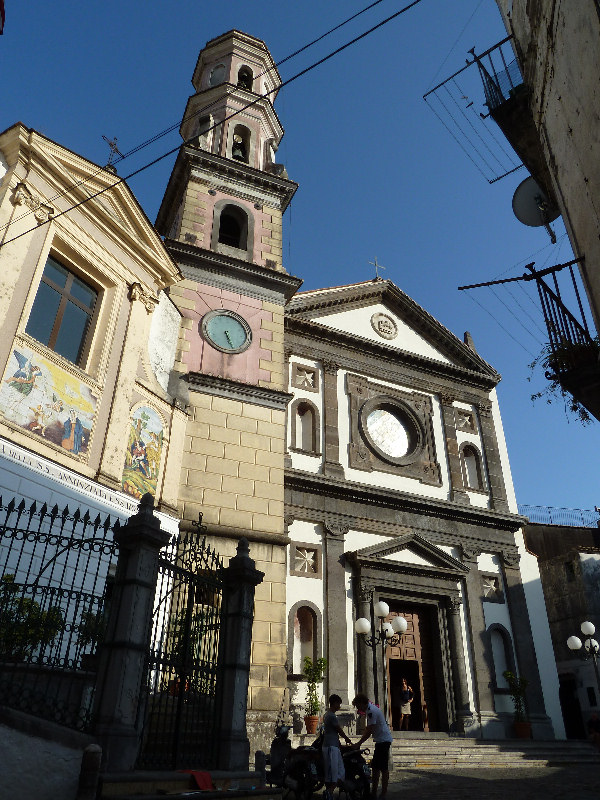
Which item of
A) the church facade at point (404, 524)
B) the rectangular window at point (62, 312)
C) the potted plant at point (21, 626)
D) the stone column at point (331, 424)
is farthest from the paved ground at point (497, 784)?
the rectangular window at point (62, 312)

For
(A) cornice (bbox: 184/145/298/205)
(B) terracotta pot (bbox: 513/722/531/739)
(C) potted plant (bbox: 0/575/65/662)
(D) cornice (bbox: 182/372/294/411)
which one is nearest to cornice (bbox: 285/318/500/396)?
(D) cornice (bbox: 182/372/294/411)

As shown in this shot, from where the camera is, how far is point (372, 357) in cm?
1973

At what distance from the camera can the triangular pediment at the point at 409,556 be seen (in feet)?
52.0

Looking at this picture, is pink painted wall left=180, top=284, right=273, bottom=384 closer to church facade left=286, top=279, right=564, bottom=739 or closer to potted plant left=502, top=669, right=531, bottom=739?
church facade left=286, top=279, right=564, bottom=739

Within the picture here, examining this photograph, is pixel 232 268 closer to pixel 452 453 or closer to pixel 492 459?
pixel 452 453

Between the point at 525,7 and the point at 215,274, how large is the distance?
31.0ft

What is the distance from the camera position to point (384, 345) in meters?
19.8

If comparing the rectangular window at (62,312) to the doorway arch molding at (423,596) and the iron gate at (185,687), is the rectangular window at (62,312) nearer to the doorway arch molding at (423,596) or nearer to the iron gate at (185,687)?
the iron gate at (185,687)

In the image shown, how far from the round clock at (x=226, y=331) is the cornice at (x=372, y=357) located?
272 cm

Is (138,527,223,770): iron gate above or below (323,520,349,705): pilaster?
below

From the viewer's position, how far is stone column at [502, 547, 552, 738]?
16.1 meters

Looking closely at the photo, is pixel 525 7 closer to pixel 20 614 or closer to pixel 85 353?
pixel 85 353

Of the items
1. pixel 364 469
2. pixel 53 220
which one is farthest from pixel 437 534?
pixel 53 220

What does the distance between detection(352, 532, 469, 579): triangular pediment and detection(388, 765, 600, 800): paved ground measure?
16.6ft
